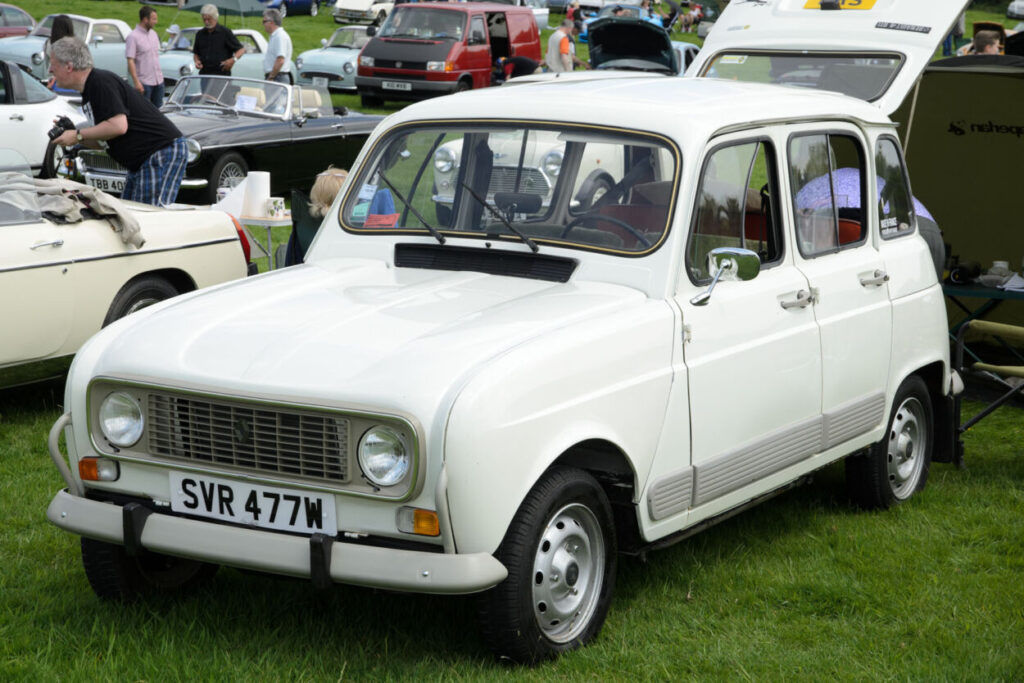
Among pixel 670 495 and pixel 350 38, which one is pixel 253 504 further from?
pixel 350 38

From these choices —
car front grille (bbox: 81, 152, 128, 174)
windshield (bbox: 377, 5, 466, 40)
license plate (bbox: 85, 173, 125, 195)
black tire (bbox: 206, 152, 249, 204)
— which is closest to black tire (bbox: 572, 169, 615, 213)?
license plate (bbox: 85, 173, 125, 195)

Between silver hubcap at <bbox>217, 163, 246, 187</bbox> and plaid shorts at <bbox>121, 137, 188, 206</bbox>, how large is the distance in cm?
460

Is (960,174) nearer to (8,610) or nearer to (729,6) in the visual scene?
(729,6)

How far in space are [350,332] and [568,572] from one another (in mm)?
1054

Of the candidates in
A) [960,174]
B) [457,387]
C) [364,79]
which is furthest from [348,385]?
[364,79]

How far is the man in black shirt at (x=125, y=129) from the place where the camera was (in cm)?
876

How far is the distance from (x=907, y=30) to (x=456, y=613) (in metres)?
5.60

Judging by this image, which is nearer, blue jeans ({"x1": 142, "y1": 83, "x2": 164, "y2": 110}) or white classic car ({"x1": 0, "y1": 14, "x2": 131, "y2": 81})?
blue jeans ({"x1": 142, "y1": 83, "x2": 164, "y2": 110})

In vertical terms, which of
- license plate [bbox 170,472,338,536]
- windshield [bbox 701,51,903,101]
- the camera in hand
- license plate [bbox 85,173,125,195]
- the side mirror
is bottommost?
license plate [bbox 85,173,125,195]

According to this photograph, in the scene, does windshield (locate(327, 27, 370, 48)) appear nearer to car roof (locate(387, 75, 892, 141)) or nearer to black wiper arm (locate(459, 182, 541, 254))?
car roof (locate(387, 75, 892, 141))

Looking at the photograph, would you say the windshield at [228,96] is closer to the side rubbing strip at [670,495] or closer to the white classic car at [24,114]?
the white classic car at [24,114]

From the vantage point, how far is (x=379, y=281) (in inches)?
195

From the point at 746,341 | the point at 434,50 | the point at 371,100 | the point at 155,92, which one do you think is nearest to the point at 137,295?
the point at 746,341

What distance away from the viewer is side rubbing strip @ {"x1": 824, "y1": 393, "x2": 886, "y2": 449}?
213 inches
